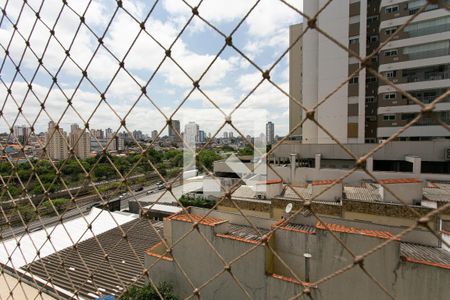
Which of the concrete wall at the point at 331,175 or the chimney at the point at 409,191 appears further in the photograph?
the concrete wall at the point at 331,175

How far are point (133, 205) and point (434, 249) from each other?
7.01m

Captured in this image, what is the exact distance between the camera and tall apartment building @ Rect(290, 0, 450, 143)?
20.5 feet

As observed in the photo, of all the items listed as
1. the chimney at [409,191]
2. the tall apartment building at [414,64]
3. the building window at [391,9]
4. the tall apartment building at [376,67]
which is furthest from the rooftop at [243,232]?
the building window at [391,9]

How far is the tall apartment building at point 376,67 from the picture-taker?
6.24 meters

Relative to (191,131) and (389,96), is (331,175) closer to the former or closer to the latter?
(191,131)

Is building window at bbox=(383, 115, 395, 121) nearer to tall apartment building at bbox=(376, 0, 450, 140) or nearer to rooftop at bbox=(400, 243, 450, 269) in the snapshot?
tall apartment building at bbox=(376, 0, 450, 140)

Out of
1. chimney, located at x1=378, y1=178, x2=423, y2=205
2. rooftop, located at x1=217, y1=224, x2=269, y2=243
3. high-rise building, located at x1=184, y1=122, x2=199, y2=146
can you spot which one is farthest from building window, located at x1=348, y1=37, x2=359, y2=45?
rooftop, located at x1=217, y1=224, x2=269, y2=243

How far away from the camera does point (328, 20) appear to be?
7305 mm

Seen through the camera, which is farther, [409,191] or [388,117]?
[388,117]

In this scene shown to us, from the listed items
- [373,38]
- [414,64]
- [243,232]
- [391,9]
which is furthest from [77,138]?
[373,38]

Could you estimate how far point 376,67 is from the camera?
596cm

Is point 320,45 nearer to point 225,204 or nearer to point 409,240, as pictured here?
point 225,204

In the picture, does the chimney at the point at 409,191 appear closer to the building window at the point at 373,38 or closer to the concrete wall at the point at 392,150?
the concrete wall at the point at 392,150

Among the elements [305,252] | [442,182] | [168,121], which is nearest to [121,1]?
[168,121]
